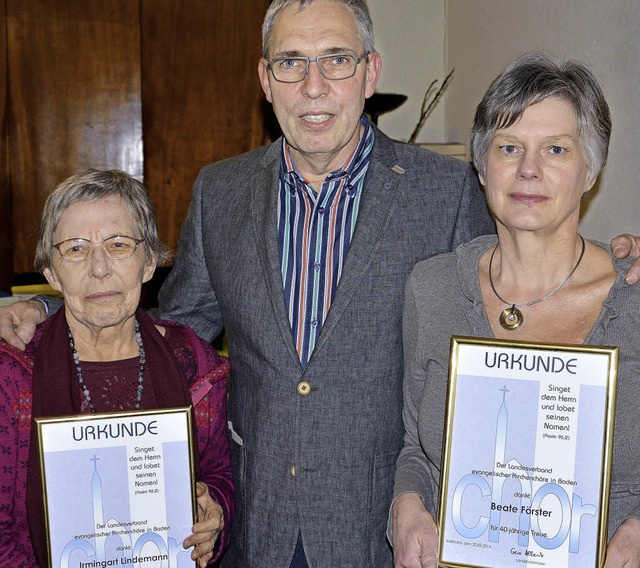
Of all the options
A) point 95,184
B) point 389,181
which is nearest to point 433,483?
point 389,181

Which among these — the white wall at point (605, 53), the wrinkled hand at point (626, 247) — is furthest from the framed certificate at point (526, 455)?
the white wall at point (605, 53)

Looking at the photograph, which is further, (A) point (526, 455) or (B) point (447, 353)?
(B) point (447, 353)

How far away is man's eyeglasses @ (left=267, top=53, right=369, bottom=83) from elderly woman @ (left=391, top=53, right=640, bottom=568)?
1.36ft

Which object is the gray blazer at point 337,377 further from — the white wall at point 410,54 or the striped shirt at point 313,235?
the white wall at point 410,54

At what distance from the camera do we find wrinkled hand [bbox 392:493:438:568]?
5.19 feet

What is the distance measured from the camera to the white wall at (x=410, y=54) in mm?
4727

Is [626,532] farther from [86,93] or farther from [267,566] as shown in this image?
[86,93]

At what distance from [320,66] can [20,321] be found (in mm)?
953

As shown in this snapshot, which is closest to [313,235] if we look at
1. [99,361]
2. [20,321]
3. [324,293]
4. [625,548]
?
[324,293]

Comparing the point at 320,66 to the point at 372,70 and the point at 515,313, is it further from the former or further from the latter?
the point at 515,313

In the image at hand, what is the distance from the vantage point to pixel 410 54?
4781 millimetres

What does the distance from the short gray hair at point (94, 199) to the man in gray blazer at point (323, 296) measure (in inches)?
8.2

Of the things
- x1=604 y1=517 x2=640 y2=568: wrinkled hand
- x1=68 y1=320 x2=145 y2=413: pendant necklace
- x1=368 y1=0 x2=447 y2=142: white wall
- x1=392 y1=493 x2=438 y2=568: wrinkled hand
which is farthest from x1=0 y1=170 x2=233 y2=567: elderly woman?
x1=368 y1=0 x2=447 y2=142: white wall

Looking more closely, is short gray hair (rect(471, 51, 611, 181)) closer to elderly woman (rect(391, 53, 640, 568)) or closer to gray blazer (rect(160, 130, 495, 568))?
elderly woman (rect(391, 53, 640, 568))
